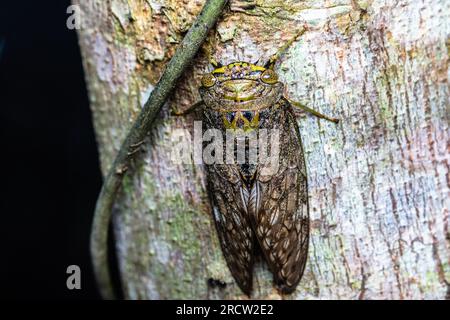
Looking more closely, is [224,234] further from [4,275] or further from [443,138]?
[4,275]

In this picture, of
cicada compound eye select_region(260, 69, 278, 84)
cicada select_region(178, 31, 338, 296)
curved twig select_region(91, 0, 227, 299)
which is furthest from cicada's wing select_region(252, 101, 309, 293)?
curved twig select_region(91, 0, 227, 299)

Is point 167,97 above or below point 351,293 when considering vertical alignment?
above

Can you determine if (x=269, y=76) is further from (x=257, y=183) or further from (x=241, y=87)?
(x=257, y=183)

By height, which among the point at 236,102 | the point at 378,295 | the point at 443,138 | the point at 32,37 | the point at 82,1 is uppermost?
the point at 32,37

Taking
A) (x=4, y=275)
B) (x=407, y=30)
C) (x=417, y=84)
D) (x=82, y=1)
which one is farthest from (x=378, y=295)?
(x=4, y=275)

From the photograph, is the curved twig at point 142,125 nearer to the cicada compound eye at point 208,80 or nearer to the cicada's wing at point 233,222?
Result: the cicada compound eye at point 208,80

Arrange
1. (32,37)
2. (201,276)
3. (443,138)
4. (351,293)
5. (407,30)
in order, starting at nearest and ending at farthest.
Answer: (407,30)
(443,138)
(351,293)
(201,276)
(32,37)

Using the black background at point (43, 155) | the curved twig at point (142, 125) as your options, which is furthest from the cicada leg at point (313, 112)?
the black background at point (43, 155)
